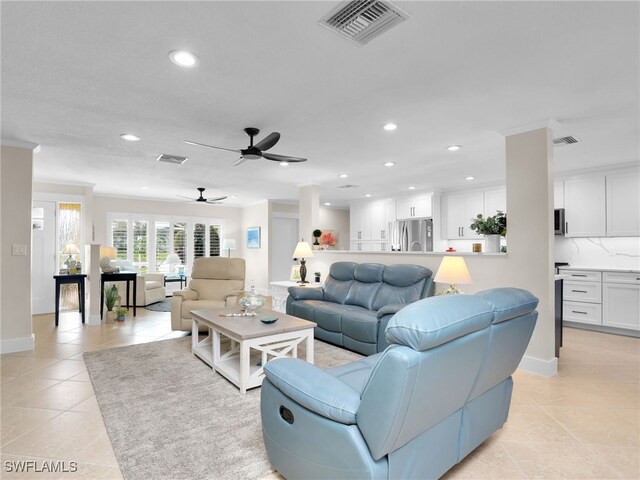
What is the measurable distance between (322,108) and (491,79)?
4.42 feet

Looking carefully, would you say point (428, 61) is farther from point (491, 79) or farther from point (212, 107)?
point (212, 107)

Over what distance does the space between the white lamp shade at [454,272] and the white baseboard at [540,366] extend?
39.8 inches

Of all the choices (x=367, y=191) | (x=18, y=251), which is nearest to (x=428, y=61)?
(x=18, y=251)

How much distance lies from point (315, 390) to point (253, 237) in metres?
8.04

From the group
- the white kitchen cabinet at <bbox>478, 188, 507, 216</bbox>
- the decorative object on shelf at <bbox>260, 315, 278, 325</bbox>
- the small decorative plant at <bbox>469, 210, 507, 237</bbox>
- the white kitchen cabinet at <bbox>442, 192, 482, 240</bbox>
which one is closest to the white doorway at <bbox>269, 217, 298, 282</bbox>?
the white kitchen cabinet at <bbox>442, 192, 482, 240</bbox>

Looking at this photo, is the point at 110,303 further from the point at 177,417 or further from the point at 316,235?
the point at 177,417

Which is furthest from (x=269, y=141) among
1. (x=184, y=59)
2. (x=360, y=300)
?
(x=360, y=300)

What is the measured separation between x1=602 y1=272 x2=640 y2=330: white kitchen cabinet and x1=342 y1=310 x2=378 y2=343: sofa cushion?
3.58 meters

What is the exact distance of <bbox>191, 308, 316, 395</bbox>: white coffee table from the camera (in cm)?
290

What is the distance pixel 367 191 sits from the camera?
25.1ft

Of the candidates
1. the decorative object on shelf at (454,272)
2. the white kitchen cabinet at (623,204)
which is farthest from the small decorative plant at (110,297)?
the white kitchen cabinet at (623,204)

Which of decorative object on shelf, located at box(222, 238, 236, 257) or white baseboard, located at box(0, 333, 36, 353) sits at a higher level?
decorative object on shelf, located at box(222, 238, 236, 257)

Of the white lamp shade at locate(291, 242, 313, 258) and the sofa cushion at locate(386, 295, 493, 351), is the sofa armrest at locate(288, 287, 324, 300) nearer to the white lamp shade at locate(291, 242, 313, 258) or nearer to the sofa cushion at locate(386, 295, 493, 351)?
the white lamp shade at locate(291, 242, 313, 258)

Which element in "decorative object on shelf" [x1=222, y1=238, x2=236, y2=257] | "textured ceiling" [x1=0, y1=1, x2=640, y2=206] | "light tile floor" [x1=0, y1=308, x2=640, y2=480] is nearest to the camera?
"textured ceiling" [x1=0, y1=1, x2=640, y2=206]
